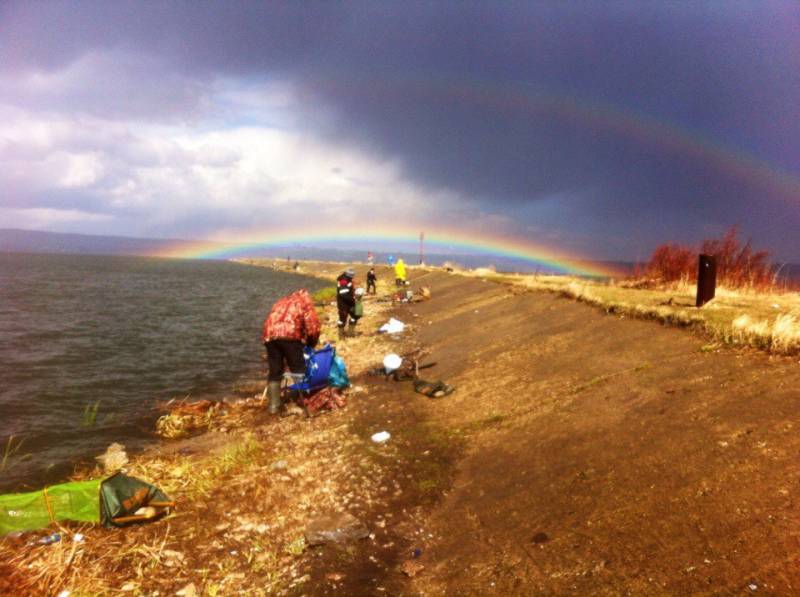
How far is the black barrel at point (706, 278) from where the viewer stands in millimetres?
9998

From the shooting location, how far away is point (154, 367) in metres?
16.8

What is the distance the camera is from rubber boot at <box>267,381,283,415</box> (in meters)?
10.0

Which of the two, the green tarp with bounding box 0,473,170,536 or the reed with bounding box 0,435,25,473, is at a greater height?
the green tarp with bounding box 0,473,170,536

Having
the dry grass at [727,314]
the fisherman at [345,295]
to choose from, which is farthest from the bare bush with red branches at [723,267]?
the fisherman at [345,295]

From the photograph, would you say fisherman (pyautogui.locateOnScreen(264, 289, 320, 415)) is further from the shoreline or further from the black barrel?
the black barrel

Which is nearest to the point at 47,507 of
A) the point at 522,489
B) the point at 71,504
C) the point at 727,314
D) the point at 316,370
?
the point at 71,504

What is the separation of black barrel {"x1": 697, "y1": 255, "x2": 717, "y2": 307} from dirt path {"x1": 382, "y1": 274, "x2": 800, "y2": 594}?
2.04 meters

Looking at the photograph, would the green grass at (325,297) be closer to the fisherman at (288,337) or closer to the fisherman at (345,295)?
the fisherman at (345,295)

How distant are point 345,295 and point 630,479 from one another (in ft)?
44.2

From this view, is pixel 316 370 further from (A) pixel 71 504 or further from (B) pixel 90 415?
(B) pixel 90 415

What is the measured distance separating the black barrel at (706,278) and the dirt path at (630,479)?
2040 mm

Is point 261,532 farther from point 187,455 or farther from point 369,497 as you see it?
point 187,455

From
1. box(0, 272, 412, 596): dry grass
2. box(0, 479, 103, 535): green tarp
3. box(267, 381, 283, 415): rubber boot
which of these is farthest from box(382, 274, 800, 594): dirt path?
box(0, 479, 103, 535): green tarp

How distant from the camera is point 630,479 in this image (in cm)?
487
